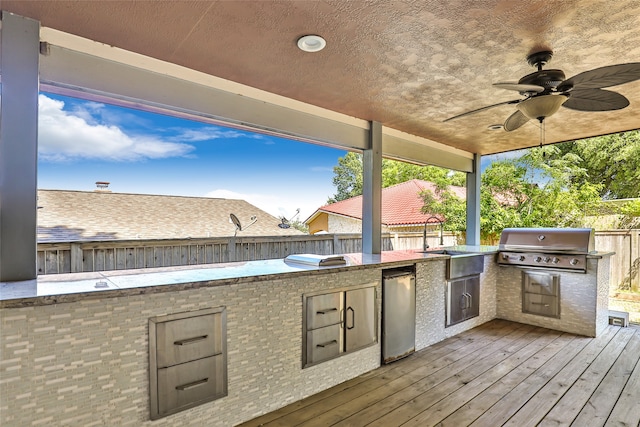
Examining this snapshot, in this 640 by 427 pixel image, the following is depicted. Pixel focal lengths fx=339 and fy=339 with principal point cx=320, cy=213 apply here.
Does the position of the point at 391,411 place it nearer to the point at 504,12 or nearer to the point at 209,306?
the point at 209,306

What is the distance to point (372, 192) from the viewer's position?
3.76 metres

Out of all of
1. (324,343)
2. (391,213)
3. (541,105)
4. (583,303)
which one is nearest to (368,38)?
(541,105)

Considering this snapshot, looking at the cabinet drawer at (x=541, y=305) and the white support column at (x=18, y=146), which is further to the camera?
the cabinet drawer at (x=541, y=305)

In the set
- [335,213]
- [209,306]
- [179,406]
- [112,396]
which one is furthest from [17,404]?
[335,213]

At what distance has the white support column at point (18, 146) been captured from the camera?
69.3 inches

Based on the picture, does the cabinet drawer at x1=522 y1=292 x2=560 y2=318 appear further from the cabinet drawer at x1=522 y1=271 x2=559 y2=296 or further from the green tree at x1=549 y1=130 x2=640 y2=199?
the green tree at x1=549 y1=130 x2=640 y2=199

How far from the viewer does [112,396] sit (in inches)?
66.5

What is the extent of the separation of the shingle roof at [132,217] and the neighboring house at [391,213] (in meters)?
3.75

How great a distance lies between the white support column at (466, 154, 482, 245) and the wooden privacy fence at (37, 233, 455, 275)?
1952mm

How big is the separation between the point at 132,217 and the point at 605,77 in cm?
513

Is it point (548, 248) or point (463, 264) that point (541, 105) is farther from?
point (548, 248)

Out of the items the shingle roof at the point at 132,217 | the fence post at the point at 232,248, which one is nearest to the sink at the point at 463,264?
the fence post at the point at 232,248

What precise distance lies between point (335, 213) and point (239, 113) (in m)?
7.49

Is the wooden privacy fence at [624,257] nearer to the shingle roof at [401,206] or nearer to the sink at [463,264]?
the sink at [463,264]
